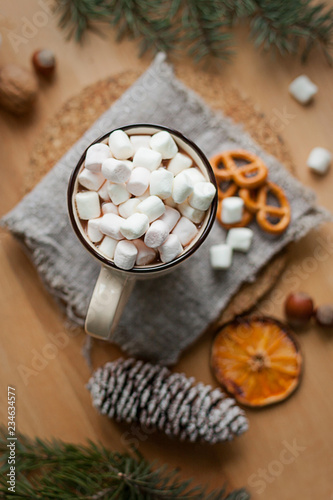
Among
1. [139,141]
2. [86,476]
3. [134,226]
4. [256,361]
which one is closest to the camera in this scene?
[134,226]

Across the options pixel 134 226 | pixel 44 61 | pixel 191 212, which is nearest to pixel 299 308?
pixel 191 212

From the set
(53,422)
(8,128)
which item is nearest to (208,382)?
(53,422)

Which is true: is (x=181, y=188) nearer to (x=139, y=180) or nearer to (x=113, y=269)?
(x=139, y=180)

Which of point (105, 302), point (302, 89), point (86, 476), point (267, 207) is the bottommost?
point (86, 476)

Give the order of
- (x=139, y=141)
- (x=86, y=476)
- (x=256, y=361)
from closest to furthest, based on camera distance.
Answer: (x=139, y=141)
(x=86, y=476)
(x=256, y=361)

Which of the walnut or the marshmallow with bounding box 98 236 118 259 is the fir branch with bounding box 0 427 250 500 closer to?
the marshmallow with bounding box 98 236 118 259

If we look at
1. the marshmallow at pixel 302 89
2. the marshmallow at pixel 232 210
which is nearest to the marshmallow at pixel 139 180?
the marshmallow at pixel 232 210

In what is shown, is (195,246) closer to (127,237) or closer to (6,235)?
(127,237)
